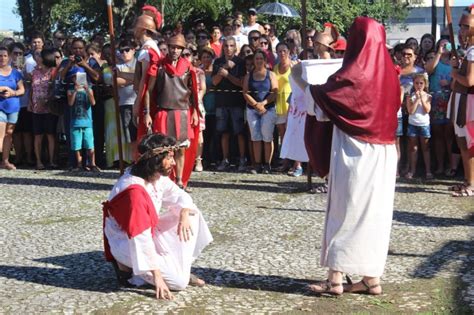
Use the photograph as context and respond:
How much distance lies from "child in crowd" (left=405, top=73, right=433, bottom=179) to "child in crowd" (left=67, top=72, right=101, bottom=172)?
4.55 m

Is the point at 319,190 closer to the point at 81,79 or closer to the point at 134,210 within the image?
the point at 81,79

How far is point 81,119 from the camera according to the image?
1292cm

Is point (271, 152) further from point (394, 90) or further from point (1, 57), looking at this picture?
point (394, 90)

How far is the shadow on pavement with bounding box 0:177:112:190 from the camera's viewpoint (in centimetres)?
1136

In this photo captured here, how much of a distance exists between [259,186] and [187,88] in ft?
6.25

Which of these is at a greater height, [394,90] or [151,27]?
[151,27]

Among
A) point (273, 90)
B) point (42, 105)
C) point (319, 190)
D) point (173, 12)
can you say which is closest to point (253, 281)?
point (319, 190)

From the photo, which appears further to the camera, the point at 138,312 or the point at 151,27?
the point at 151,27

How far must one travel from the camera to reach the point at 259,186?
11.4 metres

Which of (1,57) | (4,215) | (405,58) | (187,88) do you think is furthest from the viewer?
(1,57)

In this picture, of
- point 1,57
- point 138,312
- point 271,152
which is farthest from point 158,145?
point 1,57

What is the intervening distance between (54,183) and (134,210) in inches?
228

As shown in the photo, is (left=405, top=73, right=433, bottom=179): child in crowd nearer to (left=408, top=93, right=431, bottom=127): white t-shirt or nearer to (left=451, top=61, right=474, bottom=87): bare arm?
(left=408, top=93, right=431, bottom=127): white t-shirt

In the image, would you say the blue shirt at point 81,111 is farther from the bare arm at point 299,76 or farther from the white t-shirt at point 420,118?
the bare arm at point 299,76
